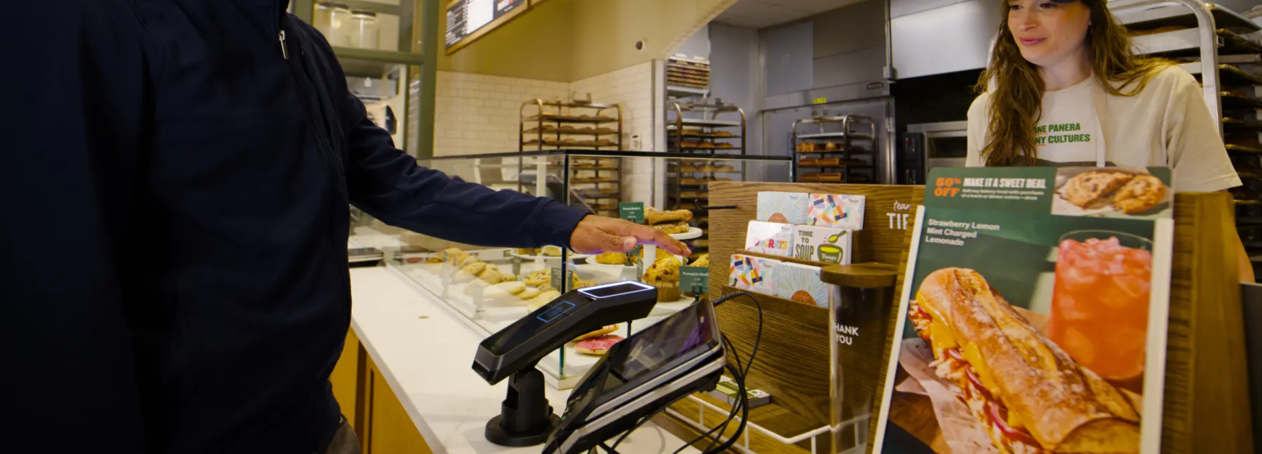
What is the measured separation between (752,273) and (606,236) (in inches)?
10.4

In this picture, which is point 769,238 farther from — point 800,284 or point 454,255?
point 454,255

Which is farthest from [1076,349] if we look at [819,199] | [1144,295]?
[819,199]

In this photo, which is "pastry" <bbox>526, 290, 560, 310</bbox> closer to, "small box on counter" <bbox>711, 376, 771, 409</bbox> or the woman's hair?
"small box on counter" <bbox>711, 376, 771, 409</bbox>

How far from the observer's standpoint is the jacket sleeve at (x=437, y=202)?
44.8 inches

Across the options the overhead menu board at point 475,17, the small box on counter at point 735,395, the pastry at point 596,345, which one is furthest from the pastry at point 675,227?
the overhead menu board at point 475,17

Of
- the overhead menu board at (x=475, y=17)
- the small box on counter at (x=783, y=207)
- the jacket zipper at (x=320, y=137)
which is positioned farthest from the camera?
the overhead menu board at (x=475, y=17)

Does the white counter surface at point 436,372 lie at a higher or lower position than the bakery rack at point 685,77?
lower

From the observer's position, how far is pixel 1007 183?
22.5 inches

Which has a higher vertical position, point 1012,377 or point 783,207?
point 783,207

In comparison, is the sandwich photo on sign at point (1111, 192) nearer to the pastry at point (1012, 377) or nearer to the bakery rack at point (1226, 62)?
the pastry at point (1012, 377)

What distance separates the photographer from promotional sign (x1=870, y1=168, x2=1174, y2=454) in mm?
480

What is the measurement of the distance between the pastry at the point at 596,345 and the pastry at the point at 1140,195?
1.05 meters

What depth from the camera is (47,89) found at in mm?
579

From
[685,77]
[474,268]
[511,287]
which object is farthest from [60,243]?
[685,77]
